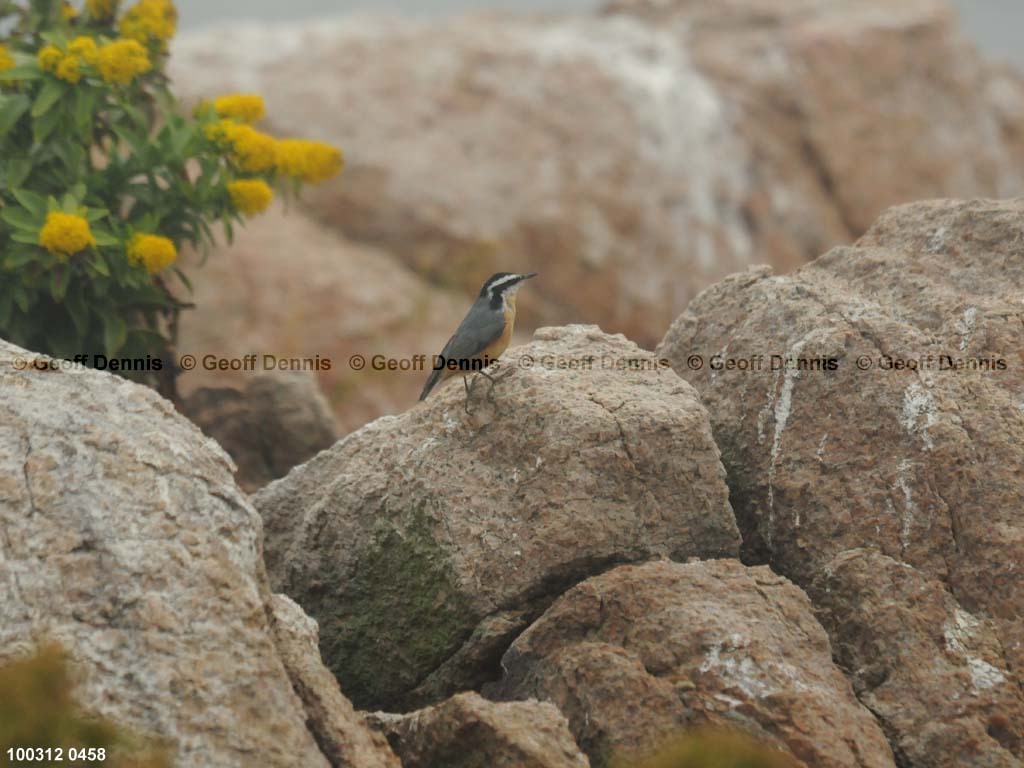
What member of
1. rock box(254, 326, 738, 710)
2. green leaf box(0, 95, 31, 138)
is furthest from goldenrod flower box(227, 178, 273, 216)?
rock box(254, 326, 738, 710)

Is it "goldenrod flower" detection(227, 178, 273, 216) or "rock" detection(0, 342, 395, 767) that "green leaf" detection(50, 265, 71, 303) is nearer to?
"goldenrod flower" detection(227, 178, 273, 216)

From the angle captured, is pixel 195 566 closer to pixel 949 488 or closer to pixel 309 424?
pixel 949 488

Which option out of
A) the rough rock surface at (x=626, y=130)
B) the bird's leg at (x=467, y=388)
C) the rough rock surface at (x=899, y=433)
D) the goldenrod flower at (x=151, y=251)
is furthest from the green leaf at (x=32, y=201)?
the rough rock surface at (x=626, y=130)

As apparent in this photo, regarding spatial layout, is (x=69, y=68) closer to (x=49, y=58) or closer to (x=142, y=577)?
(x=49, y=58)

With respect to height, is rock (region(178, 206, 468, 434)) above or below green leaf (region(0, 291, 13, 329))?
above

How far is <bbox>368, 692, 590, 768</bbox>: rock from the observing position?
240 inches

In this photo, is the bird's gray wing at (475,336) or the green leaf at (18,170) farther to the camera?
the green leaf at (18,170)

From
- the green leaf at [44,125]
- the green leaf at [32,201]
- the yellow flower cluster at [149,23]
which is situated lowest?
the green leaf at [32,201]

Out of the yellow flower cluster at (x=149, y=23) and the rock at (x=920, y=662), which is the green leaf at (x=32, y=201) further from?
the rock at (x=920, y=662)

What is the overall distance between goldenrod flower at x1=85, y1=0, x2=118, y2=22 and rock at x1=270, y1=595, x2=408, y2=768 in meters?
5.65

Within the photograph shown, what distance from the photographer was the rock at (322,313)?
1753 centimetres

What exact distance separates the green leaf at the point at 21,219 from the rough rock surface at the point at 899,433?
4.06m

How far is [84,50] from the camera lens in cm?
952

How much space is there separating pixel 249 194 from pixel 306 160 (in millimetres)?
506
